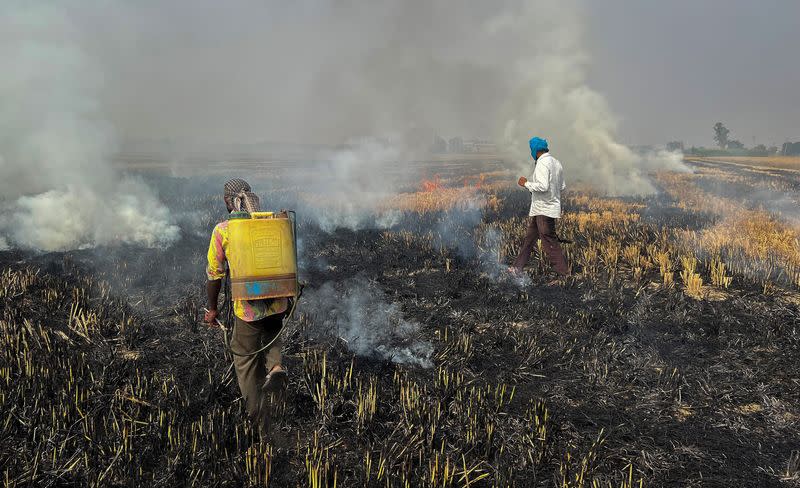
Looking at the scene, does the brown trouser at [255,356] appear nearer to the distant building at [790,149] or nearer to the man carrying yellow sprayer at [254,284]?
the man carrying yellow sprayer at [254,284]

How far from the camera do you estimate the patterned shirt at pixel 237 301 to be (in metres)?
3.30

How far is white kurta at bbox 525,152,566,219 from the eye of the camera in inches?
291

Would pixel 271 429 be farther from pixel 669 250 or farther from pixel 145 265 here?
pixel 669 250

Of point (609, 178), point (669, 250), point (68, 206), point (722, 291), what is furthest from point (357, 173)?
point (722, 291)

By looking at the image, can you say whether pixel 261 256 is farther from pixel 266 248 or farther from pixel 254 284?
pixel 254 284

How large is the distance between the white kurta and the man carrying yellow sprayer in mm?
5097

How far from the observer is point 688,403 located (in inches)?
163

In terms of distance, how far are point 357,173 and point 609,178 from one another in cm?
1404

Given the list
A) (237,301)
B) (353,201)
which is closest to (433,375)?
(237,301)

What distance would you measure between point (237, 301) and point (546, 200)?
5558 mm

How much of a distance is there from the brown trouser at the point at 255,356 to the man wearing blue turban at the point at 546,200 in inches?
199

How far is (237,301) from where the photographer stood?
338 cm

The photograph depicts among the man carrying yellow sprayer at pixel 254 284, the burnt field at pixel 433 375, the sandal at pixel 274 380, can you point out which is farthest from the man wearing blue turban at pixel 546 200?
the sandal at pixel 274 380

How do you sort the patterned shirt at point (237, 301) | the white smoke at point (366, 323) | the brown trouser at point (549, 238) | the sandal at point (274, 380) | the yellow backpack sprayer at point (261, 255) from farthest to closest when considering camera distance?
1. the brown trouser at point (549, 238)
2. the white smoke at point (366, 323)
3. the sandal at point (274, 380)
4. the patterned shirt at point (237, 301)
5. the yellow backpack sprayer at point (261, 255)
